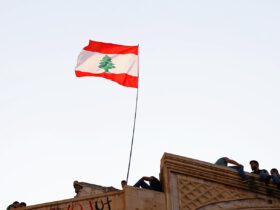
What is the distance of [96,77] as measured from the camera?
18391 millimetres

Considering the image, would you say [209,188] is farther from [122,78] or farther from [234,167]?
[122,78]

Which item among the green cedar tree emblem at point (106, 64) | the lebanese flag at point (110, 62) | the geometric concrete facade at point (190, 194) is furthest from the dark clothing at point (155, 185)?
the green cedar tree emblem at point (106, 64)

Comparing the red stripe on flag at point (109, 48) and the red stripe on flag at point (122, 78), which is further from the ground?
the red stripe on flag at point (109, 48)

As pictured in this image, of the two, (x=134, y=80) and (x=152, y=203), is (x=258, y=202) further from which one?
(x=134, y=80)

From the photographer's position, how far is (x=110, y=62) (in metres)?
18.6

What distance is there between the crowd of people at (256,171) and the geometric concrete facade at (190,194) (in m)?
0.12

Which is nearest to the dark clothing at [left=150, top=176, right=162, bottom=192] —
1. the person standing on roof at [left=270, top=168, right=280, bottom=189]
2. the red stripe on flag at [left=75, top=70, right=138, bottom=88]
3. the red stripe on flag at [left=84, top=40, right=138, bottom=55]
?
the person standing on roof at [left=270, top=168, right=280, bottom=189]

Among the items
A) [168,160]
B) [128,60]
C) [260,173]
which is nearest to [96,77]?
[128,60]

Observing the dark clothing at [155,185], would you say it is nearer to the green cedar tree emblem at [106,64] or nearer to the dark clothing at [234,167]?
the dark clothing at [234,167]

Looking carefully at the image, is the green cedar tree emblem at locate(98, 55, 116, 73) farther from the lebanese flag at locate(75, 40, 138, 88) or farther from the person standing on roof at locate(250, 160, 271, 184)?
the person standing on roof at locate(250, 160, 271, 184)

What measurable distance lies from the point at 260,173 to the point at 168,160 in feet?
7.92

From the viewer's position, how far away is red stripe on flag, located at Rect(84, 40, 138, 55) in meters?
19.0

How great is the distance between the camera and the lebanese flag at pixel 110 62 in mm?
18281

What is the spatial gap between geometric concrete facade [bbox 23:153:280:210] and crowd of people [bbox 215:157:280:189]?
0.40ft
